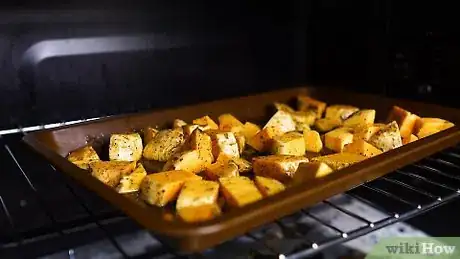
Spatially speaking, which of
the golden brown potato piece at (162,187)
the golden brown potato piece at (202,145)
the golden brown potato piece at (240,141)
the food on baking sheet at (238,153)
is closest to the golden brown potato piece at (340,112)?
the food on baking sheet at (238,153)

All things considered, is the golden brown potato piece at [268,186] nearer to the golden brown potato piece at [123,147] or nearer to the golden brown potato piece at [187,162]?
the golden brown potato piece at [187,162]

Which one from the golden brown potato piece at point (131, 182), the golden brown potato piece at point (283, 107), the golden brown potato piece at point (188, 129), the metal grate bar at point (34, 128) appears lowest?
the golden brown potato piece at point (131, 182)

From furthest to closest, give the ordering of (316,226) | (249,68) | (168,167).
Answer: (249,68) → (316,226) → (168,167)

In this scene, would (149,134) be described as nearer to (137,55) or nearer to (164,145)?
(164,145)

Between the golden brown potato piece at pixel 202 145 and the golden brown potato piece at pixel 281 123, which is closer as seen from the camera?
the golden brown potato piece at pixel 202 145

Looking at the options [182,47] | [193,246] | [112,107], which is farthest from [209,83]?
[193,246]

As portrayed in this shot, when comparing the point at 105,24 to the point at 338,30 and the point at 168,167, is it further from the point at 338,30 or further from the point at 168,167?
the point at 338,30
